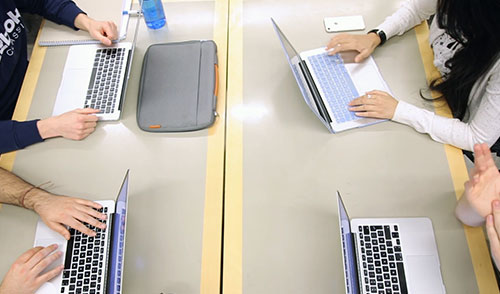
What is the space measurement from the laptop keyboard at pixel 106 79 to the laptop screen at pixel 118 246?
385 mm

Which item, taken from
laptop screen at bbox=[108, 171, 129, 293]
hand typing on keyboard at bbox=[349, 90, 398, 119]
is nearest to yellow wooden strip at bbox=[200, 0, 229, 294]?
laptop screen at bbox=[108, 171, 129, 293]

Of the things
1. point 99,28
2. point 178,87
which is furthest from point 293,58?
point 99,28

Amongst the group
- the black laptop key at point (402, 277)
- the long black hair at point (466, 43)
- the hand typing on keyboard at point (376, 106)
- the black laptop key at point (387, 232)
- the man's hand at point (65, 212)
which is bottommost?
the black laptop key at point (402, 277)

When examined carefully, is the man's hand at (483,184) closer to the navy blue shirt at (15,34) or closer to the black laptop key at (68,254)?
the black laptop key at (68,254)

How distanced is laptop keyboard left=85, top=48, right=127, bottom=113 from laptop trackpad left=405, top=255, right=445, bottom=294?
1012 mm

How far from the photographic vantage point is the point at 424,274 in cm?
93

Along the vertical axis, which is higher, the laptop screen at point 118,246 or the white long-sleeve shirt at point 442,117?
the white long-sleeve shirt at point 442,117

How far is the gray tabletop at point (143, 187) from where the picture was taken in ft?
3.19

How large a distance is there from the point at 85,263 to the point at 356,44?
1.09 m

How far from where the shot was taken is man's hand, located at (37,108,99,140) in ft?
3.74

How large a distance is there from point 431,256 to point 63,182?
1.08 meters

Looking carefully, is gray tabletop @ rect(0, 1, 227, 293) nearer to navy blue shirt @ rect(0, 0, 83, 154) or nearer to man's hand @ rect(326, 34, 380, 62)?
navy blue shirt @ rect(0, 0, 83, 154)

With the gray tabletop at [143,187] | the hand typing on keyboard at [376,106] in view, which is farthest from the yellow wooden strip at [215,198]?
the hand typing on keyboard at [376,106]

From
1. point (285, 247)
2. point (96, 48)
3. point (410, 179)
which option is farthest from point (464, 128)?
point (96, 48)
